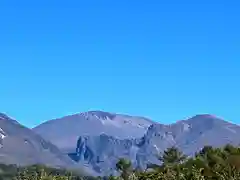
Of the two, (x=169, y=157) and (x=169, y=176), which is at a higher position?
(x=169, y=157)

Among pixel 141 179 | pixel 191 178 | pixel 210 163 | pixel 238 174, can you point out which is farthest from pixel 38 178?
pixel 210 163

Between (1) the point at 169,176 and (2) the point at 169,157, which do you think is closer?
(1) the point at 169,176

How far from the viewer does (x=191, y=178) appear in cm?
3900

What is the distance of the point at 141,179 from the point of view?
57469mm

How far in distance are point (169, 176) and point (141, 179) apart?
15.7 meters

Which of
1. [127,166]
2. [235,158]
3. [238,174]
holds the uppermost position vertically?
[127,166]

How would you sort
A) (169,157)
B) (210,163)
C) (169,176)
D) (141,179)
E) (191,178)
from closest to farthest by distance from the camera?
(191,178)
(169,176)
(141,179)
(210,163)
(169,157)

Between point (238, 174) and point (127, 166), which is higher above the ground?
point (127, 166)

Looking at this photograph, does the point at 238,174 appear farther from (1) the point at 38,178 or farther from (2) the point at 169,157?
(2) the point at 169,157

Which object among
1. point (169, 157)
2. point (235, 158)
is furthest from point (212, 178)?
point (169, 157)

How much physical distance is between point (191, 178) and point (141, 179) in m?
Result: 18.8

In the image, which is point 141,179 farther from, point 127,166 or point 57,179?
point 127,166

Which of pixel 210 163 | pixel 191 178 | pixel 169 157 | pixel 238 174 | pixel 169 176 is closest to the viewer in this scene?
pixel 238 174

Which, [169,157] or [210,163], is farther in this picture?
[169,157]
